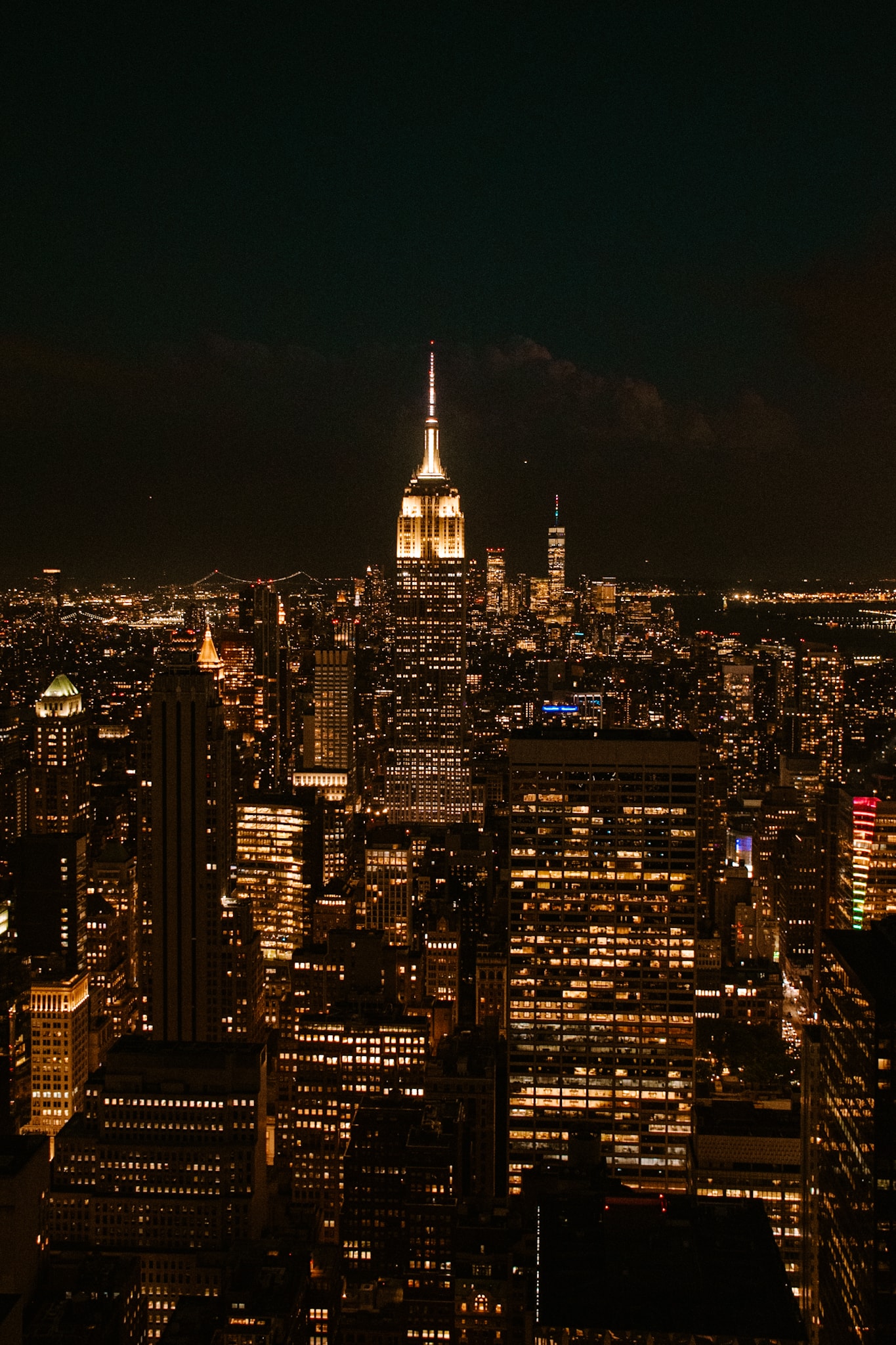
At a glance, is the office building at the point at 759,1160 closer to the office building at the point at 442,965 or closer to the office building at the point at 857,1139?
the office building at the point at 857,1139

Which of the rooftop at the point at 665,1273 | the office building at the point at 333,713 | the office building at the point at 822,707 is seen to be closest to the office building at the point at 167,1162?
the rooftop at the point at 665,1273

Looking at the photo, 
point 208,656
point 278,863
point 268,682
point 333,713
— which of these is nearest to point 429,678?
point 333,713

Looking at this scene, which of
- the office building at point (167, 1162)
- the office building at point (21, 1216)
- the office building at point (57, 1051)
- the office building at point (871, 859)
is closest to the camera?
the office building at point (21, 1216)

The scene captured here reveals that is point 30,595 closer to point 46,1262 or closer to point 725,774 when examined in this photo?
point 46,1262

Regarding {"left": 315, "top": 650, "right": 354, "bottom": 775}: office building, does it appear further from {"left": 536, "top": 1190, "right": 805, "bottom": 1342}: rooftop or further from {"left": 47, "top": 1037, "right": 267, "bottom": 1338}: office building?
{"left": 536, "top": 1190, "right": 805, "bottom": 1342}: rooftop

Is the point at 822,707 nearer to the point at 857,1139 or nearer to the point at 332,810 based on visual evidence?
the point at 332,810
